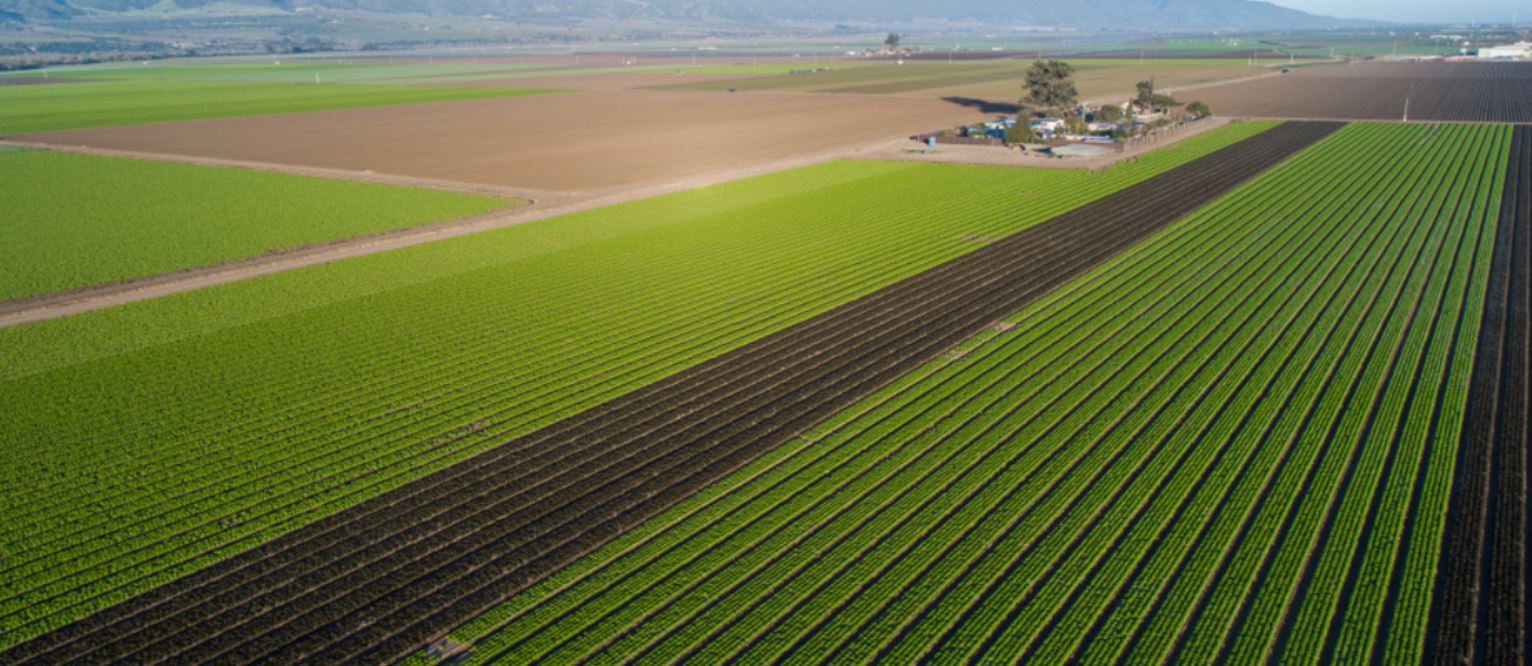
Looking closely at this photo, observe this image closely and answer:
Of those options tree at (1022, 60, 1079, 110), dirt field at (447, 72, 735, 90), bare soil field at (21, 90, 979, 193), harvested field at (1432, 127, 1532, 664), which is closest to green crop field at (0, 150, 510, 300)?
bare soil field at (21, 90, 979, 193)

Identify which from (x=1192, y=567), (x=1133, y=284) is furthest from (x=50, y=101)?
(x=1192, y=567)

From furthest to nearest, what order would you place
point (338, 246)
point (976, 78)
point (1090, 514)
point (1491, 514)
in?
1. point (976, 78)
2. point (338, 246)
3. point (1090, 514)
4. point (1491, 514)

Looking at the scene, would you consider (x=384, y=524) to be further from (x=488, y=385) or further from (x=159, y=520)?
(x=488, y=385)

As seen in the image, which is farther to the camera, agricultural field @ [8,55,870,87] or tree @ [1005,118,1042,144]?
agricultural field @ [8,55,870,87]

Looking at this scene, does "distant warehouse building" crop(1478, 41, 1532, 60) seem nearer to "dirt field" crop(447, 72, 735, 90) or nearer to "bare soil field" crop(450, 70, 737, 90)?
"bare soil field" crop(450, 70, 737, 90)

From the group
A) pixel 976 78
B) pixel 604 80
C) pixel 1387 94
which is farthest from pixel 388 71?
pixel 1387 94

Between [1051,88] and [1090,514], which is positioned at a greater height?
[1051,88]

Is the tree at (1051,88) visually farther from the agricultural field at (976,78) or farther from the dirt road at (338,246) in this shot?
the dirt road at (338,246)

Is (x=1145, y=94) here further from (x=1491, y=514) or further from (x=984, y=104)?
(x=1491, y=514)
